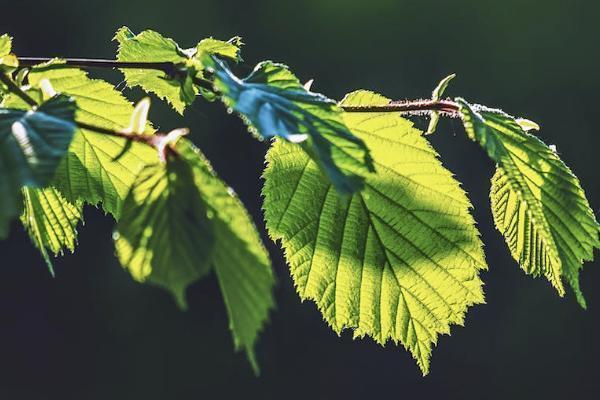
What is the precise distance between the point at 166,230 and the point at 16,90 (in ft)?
0.67

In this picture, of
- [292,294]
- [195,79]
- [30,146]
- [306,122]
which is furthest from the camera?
[292,294]

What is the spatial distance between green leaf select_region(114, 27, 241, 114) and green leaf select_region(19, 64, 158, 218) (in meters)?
0.03

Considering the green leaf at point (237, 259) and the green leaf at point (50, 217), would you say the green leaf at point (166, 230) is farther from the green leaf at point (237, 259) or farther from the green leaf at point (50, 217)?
the green leaf at point (50, 217)

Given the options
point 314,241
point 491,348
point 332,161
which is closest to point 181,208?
point 332,161

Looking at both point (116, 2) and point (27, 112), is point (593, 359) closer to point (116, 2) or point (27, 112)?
point (116, 2)

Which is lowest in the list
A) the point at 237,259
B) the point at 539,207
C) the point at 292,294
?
the point at 237,259

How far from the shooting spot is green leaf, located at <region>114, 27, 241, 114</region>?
0.75 m

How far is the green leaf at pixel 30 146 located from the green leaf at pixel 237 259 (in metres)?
0.07

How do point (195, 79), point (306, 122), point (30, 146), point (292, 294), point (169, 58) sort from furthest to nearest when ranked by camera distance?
point (292, 294) → point (169, 58) → point (195, 79) → point (306, 122) → point (30, 146)

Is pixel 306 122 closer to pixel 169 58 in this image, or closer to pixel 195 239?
pixel 195 239

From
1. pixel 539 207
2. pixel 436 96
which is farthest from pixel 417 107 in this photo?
pixel 539 207

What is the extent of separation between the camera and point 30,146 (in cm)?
55

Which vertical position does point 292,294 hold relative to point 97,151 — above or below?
above

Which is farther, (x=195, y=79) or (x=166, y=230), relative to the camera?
(x=195, y=79)
